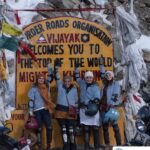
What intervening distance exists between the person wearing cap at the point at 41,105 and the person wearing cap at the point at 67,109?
0.19 meters

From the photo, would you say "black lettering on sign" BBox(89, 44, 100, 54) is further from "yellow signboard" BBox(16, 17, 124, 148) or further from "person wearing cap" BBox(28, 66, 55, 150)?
"person wearing cap" BBox(28, 66, 55, 150)

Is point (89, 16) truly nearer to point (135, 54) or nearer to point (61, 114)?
point (135, 54)

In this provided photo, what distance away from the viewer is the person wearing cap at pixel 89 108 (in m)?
12.3

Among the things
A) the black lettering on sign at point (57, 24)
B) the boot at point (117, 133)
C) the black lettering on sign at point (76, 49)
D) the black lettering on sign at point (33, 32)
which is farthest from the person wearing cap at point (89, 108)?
the black lettering on sign at point (33, 32)

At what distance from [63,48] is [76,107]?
4.17 feet

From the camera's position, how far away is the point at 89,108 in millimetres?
12258

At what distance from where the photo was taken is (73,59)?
12781 mm

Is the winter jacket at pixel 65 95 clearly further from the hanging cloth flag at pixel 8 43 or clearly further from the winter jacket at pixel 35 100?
the hanging cloth flag at pixel 8 43

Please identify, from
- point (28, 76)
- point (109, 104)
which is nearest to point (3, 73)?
point (28, 76)

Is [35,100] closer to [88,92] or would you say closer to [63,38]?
[88,92]

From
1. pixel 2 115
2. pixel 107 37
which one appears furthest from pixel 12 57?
pixel 107 37

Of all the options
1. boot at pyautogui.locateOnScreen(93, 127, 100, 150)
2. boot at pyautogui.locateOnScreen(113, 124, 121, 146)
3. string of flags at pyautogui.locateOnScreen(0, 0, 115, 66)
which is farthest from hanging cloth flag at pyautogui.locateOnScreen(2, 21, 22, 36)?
boot at pyautogui.locateOnScreen(113, 124, 121, 146)

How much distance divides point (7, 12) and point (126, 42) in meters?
2.53

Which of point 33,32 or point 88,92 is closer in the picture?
Answer: point 88,92
